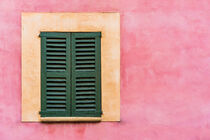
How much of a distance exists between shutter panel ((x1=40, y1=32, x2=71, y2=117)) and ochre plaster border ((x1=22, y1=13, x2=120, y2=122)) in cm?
8

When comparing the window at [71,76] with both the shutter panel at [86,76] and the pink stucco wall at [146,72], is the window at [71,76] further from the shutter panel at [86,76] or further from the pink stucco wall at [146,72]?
the pink stucco wall at [146,72]

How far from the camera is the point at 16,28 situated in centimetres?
853

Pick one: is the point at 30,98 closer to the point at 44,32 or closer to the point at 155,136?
the point at 44,32

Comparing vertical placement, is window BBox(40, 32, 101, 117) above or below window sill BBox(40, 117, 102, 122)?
above

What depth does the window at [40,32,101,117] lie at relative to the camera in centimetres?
848

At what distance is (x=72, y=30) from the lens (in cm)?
848

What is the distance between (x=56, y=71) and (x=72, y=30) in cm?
58

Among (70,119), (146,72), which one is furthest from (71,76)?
(146,72)

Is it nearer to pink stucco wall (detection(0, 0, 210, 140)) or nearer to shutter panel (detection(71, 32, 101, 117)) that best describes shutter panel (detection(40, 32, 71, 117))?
shutter panel (detection(71, 32, 101, 117))

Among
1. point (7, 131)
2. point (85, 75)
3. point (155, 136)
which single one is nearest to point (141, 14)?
point (85, 75)

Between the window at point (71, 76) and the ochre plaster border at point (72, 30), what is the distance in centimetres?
7

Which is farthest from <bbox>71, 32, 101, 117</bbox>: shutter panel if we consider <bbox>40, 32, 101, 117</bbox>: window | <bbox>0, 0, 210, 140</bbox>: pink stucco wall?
<bbox>0, 0, 210, 140</bbox>: pink stucco wall

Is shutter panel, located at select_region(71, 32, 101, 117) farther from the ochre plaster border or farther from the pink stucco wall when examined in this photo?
the pink stucco wall

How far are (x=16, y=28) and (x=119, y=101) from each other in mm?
1662
